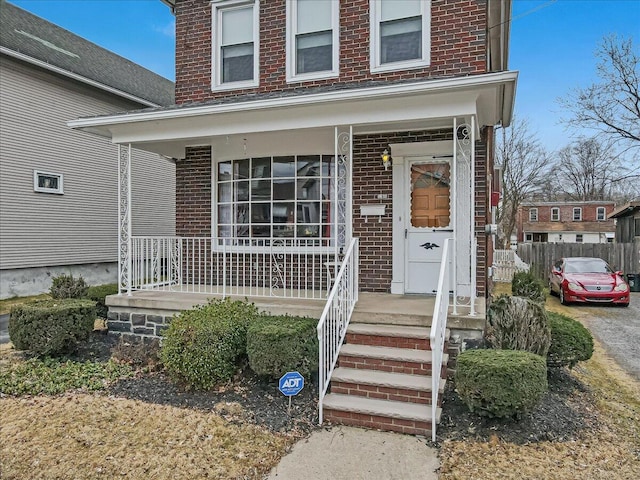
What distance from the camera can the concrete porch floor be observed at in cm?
508

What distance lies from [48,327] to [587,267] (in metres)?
13.0

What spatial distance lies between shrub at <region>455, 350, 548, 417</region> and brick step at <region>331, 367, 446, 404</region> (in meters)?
0.40

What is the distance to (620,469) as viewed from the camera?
3.45m

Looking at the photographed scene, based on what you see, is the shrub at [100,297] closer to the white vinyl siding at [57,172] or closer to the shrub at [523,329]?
the white vinyl siding at [57,172]

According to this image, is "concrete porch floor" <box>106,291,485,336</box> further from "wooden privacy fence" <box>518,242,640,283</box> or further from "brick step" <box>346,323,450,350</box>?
"wooden privacy fence" <box>518,242,640,283</box>

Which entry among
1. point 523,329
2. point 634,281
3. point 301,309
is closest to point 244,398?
point 301,309

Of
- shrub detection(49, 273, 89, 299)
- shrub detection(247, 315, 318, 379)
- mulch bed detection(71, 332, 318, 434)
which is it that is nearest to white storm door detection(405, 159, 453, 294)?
shrub detection(247, 315, 318, 379)

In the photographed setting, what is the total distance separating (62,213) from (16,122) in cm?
259

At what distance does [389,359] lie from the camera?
4.62m

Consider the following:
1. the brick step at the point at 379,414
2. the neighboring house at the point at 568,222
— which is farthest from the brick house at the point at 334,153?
the neighboring house at the point at 568,222

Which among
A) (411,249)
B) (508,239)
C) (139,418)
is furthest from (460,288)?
(508,239)

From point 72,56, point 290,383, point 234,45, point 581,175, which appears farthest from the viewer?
point 581,175

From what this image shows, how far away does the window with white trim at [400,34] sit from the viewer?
269 inches

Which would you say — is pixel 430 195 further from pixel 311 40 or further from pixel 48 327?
pixel 48 327
